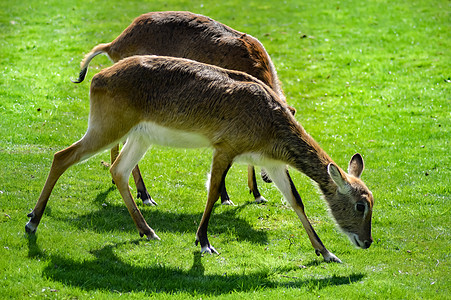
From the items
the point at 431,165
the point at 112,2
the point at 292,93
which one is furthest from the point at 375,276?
the point at 112,2

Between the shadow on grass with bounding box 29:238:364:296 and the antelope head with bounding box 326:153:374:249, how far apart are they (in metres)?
0.65

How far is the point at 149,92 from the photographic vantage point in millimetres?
7785

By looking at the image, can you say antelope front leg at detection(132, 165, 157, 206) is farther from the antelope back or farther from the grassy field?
the antelope back

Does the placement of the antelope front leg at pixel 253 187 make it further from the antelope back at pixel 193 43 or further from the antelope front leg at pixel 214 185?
the antelope front leg at pixel 214 185

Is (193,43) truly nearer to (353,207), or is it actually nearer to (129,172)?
(129,172)

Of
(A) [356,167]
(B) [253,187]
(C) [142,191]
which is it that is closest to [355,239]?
(A) [356,167]

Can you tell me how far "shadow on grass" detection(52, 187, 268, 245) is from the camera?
8.47 meters

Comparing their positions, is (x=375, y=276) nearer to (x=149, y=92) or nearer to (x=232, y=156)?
(x=232, y=156)

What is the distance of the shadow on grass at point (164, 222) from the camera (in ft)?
27.8

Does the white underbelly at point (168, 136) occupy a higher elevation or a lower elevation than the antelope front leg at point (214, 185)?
higher

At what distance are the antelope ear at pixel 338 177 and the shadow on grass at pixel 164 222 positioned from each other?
1.45 m

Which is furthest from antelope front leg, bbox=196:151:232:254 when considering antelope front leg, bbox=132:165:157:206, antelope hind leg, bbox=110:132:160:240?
antelope front leg, bbox=132:165:157:206

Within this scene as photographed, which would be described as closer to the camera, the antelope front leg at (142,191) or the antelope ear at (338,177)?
the antelope ear at (338,177)

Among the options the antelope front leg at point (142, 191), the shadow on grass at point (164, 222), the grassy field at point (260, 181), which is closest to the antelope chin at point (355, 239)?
the grassy field at point (260, 181)
